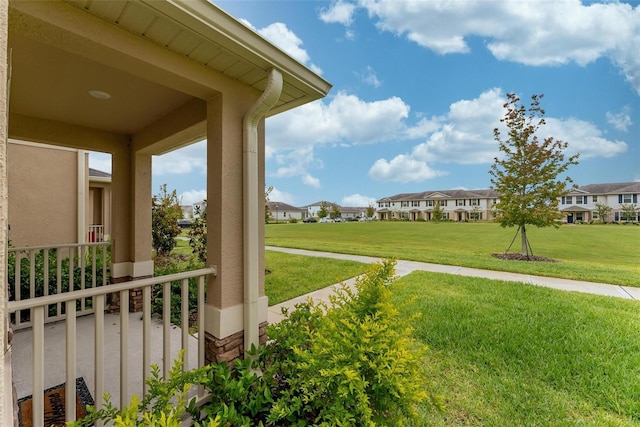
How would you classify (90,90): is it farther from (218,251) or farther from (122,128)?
(218,251)

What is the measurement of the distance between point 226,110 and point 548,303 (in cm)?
591

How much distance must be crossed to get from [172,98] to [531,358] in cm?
506

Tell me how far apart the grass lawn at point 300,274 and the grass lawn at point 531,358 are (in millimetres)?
2115

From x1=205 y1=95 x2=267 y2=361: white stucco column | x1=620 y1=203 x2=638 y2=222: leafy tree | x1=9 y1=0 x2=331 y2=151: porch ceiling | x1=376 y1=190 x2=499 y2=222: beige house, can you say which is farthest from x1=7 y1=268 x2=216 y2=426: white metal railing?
x1=620 y1=203 x2=638 y2=222: leafy tree

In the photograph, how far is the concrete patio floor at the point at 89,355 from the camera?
2736 mm

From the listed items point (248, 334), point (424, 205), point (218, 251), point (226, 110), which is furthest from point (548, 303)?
point (424, 205)

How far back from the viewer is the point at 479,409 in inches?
96.3

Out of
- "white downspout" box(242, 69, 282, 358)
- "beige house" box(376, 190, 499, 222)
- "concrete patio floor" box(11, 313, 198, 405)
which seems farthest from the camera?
"beige house" box(376, 190, 499, 222)

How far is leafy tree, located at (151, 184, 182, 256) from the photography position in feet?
28.8

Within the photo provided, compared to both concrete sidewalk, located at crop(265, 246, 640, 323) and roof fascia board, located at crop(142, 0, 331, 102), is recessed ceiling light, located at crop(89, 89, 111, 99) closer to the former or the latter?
roof fascia board, located at crop(142, 0, 331, 102)

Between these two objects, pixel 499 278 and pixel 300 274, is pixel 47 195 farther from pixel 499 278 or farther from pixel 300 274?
pixel 499 278

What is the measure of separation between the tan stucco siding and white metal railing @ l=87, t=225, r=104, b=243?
2776 mm

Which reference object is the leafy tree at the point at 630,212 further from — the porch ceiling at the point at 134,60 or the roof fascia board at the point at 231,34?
the roof fascia board at the point at 231,34

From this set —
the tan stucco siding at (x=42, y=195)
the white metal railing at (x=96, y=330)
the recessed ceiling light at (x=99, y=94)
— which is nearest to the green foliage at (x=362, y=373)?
the white metal railing at (x=96, y=330)
